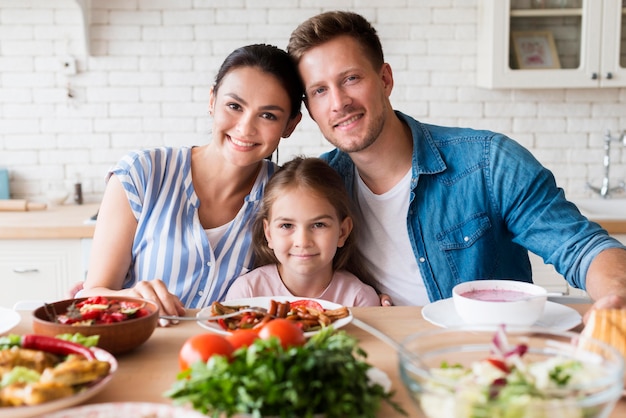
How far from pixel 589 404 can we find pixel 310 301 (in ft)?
2.94

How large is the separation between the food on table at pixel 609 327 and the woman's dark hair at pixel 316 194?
41.9 inches

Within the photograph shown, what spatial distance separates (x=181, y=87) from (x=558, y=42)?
1874 millimetres

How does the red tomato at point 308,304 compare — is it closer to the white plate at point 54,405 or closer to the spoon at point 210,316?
the spoon at point 210,316

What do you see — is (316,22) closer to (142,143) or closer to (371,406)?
(371,406)

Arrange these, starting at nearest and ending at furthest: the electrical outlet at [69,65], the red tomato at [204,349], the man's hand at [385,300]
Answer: the red tomato at [204,349] → the man's hand at [385,300] → the electrical outlet at [69,65]

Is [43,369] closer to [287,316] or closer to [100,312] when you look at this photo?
[100,312]

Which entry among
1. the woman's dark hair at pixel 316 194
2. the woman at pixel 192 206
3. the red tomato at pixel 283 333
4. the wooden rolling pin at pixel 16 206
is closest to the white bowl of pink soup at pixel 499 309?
the red tomato at pixel 283 333

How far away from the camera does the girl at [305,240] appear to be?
6.97 ft

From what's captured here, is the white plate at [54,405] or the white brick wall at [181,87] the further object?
the white brick wall at [181,87]

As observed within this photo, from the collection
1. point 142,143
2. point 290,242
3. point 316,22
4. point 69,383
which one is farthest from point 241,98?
point 142,143

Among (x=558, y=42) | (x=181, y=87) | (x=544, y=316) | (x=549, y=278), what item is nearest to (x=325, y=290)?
Result: (x=544, y=316)

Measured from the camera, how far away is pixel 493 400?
824 millimetres

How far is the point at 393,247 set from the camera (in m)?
2.18

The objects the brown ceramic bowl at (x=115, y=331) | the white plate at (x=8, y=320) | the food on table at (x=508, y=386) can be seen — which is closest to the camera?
the food on table at (x=508, y=386)
